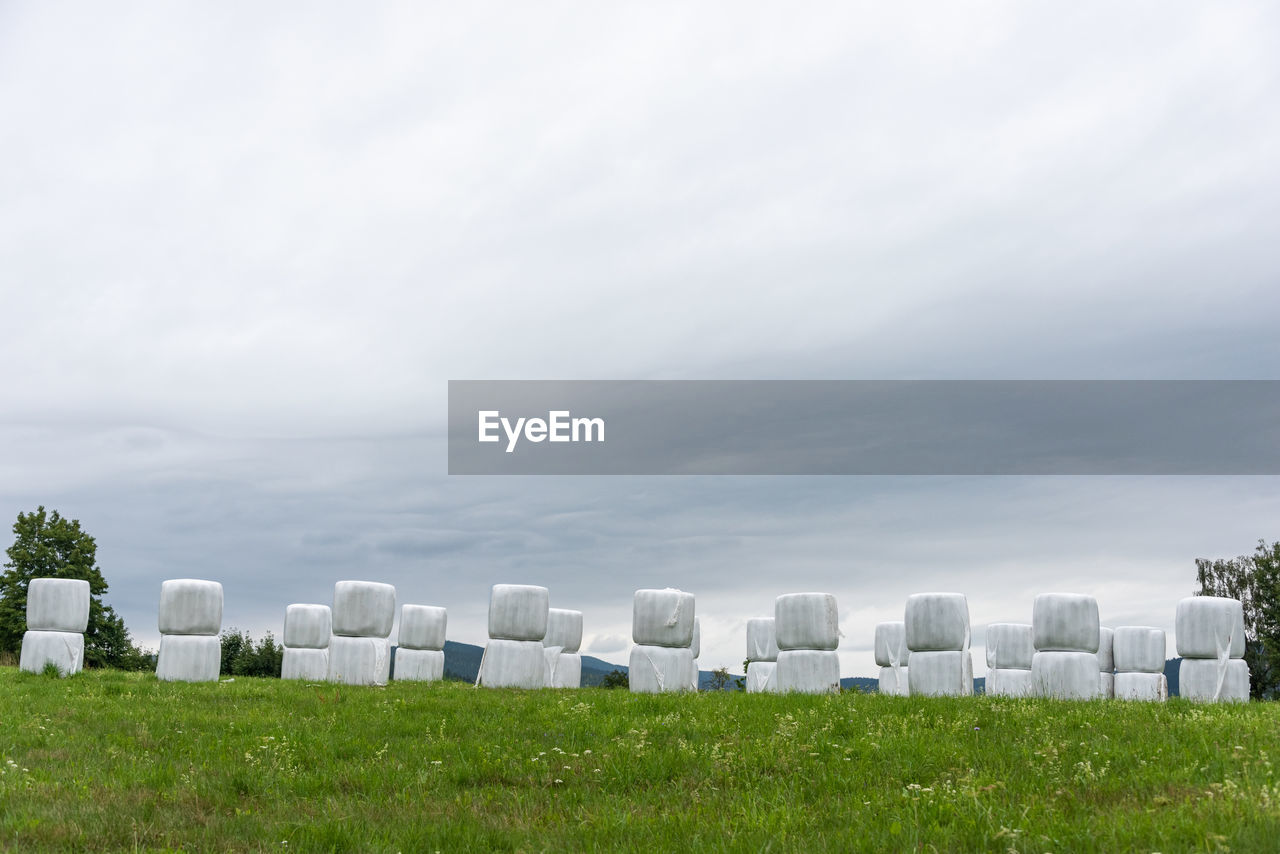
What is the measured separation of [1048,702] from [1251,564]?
54.1 metres

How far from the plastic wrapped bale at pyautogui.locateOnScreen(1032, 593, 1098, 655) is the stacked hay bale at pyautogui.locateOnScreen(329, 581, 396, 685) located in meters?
15.4

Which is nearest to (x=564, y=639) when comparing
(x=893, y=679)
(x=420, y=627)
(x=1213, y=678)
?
(x=420, y=627)

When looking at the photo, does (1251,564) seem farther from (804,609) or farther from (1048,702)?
(1048,702)

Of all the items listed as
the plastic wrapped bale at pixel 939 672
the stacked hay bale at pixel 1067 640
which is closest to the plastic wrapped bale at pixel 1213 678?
the stacked hay bale at pixel 1067 640

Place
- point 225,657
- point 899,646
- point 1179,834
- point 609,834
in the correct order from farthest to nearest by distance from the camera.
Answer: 1. point 225,657
2. point 899,646
3. point 609,834
4. point 1179,834

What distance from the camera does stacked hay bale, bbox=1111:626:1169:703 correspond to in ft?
98.8

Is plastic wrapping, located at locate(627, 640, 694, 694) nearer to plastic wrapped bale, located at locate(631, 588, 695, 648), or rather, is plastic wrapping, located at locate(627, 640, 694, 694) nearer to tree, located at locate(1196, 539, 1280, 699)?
plastic wrapped bale, located at locate(631, 588, 695, 648)

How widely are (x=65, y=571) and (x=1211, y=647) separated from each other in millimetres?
49935

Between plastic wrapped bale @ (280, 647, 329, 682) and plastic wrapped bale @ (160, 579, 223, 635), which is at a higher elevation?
plastic wrapped bale @ (160, 579, 223, 635)

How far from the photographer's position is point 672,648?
19703mm

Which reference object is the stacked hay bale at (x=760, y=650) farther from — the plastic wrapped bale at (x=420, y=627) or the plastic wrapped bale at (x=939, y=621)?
the plastic wrapped bale at (x=939, y=621)

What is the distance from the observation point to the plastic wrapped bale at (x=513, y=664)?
67.9 feet

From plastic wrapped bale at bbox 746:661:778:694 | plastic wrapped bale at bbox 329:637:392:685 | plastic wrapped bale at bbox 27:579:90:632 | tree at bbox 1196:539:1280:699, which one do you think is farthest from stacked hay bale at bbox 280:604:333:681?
tree at bbox 1196:539:1280:699

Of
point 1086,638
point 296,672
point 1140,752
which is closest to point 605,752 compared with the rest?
point 1140,752
